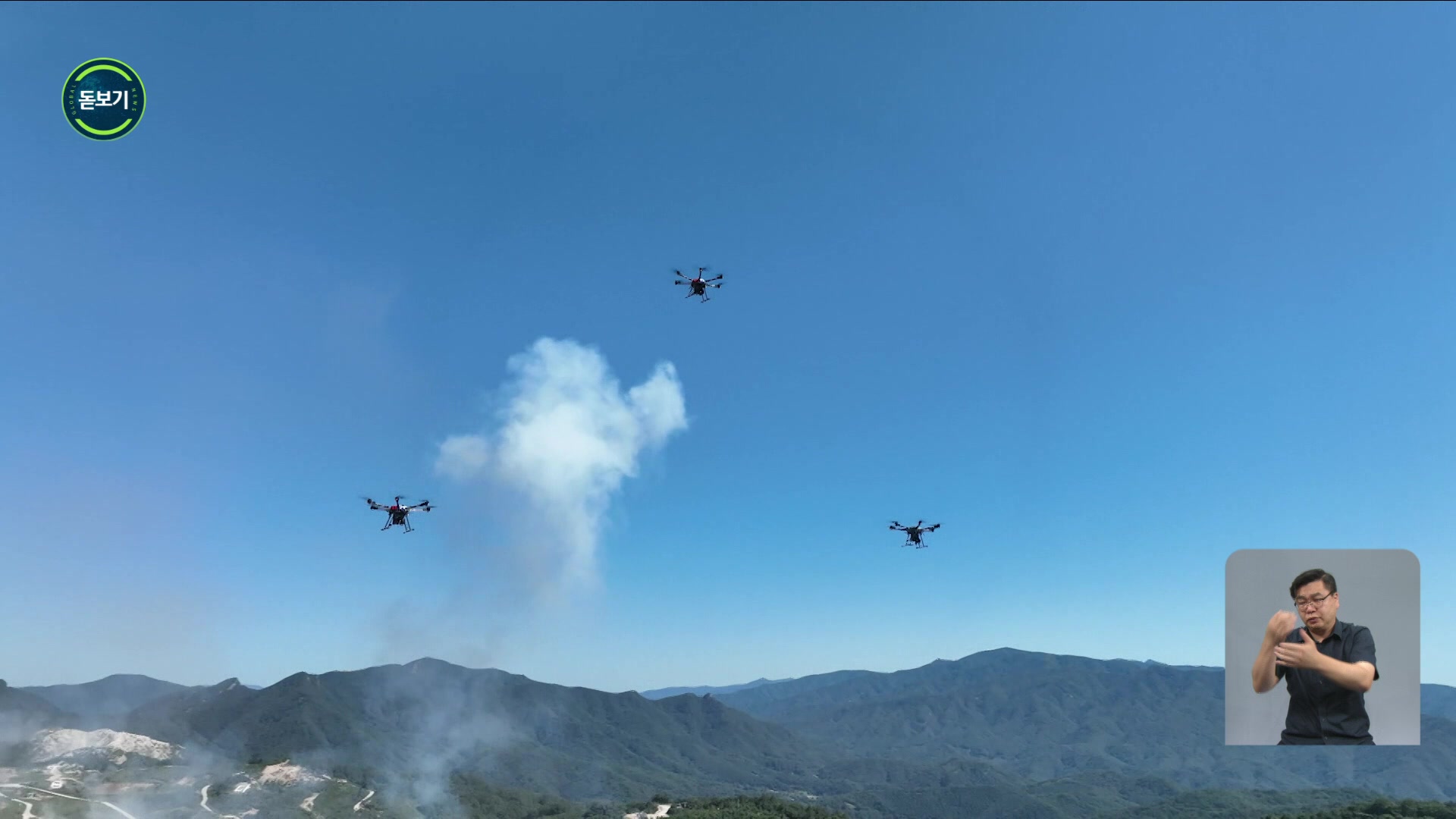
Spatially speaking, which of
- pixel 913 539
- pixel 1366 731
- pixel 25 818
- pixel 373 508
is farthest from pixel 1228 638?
pixel 25 818

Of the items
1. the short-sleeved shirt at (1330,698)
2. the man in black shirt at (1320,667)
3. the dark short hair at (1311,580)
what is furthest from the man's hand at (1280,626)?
the dark short hair at (1311,580)

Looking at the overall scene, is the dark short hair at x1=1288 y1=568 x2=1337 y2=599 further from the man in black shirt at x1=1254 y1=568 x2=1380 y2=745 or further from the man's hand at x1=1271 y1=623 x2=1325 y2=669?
the man's hand at x1=1271 y1=623 x2=1325 y2=669

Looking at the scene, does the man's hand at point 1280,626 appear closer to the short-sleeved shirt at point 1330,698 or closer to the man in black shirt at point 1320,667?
the man in black shirt at point 1320,667

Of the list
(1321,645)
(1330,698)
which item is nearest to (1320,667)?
(1321,645)

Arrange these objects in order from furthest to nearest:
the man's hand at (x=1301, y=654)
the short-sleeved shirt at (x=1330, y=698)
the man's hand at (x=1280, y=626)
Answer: the man's hand at (x=1280, y=626)
the short-sleeved shirt at (x=1330, y=698)
the man's hand at (x=1301, y=654)

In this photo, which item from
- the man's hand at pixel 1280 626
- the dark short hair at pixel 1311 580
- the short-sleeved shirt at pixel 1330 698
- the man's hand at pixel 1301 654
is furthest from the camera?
the dark short hair at pixel 1311 580

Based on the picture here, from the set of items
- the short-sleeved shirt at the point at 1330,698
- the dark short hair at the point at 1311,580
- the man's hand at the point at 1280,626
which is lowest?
the short-sleeved shirt at the point at 1330,698
